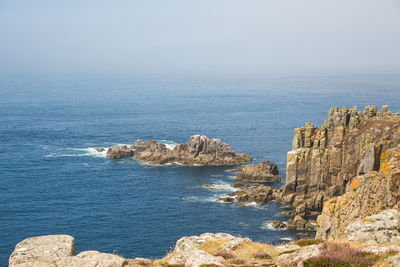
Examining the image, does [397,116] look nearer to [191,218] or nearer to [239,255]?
[191,218]

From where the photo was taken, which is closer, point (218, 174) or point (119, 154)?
point (218, 174)

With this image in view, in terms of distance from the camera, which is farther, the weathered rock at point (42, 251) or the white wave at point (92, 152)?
the white wave at point (92, 152)

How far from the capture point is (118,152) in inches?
5404

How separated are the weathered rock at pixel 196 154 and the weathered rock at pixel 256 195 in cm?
2935

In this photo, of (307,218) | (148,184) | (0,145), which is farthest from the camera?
(0,145)

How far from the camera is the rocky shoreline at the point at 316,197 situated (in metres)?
22.5

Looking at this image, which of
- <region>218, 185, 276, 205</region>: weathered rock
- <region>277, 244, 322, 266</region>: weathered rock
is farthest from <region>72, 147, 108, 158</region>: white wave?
<region>277, 244, 322, 266</region>: weathered rock

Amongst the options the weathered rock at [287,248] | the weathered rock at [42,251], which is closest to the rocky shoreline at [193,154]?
the weathered rock at [287,248]

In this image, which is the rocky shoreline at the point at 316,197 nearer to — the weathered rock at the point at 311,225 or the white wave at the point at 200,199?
the weathered rock at the point at 311,225

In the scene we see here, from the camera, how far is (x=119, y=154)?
13650 cm

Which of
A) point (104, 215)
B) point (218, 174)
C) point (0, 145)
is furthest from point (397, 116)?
point (0, 145)

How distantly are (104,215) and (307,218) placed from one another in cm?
4254

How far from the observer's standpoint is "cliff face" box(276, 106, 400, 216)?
92.6 meters

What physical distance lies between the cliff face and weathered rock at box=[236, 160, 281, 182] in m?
12.4
